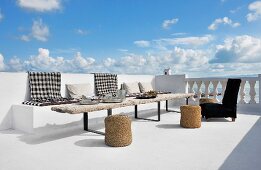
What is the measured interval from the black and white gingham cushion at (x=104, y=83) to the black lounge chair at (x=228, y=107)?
8.46 ft

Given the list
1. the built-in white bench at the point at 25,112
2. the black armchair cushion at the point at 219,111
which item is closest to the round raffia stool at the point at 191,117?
the black armchair cushion at the point at 219,111

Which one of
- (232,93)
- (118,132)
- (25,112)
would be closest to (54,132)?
(25,112)

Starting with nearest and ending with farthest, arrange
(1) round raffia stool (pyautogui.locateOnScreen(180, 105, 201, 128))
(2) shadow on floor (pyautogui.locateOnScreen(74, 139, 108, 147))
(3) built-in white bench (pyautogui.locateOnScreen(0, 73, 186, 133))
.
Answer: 1. (2) shadow on floor (pyautogui.locateOnScreen(74, 139, 108, 147))
2. (3) built-in white bench (pyautogui.locateOnScreen(0, 73, 186, 133))
3. (1) round raffia stool (pyautogui.locateOnScreen(180, 105, 201, 128))

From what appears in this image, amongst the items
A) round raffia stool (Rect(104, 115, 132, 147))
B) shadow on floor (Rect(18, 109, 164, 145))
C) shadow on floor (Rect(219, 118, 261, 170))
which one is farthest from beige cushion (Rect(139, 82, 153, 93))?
round raffia stool (Rect(104, 115, 132, 147))

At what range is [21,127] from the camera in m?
4.71

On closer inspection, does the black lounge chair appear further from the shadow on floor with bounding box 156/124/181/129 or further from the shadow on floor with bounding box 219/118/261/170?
the shadow on floor with bounding box 219/118/261/170

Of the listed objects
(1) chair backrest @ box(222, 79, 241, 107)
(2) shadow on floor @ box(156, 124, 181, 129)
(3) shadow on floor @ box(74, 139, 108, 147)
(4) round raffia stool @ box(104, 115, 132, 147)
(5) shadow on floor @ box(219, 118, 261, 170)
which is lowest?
(5) shadow on floor @ box(219, 118, 261, 170)

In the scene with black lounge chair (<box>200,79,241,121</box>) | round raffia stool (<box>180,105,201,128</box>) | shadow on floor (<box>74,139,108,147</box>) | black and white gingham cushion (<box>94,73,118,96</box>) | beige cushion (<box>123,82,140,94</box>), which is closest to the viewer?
shadow on floor (<box>74,139,108,147</box>)

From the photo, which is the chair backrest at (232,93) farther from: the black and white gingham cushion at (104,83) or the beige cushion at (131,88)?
the black and white gingham cushion at (104,83)

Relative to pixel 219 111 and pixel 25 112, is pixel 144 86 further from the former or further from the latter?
pixel 25 112

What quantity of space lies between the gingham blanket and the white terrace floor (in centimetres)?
92

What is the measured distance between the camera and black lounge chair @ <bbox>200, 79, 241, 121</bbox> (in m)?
5.38

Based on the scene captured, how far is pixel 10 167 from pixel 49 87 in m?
2.92

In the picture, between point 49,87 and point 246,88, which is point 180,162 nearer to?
point 49,87
